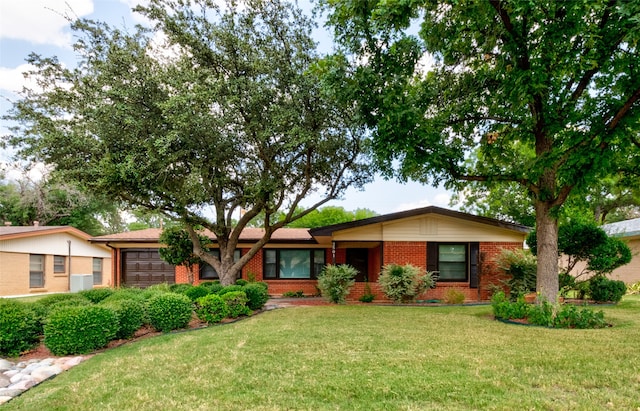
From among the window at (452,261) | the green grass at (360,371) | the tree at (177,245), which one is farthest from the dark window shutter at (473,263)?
the tree at (177,245)

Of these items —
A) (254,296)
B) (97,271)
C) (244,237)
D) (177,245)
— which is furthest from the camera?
(97,271)

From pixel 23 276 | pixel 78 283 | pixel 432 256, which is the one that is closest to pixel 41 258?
pixel 23 276

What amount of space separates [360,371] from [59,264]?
20.6 meters

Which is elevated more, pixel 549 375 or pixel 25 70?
pixel 25 70

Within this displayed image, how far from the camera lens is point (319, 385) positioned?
4227 millimetres

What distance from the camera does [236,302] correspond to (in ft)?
30.6

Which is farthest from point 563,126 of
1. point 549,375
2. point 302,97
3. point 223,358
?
point 223,358

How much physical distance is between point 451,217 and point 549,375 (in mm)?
9104

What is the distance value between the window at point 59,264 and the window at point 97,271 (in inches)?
118

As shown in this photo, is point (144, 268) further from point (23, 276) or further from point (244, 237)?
point (23, 276)

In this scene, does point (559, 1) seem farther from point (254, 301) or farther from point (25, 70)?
point (25, 70)

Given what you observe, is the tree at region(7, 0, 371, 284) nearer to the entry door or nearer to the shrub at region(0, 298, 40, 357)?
the shrub at region(0, 298, 40, 357)

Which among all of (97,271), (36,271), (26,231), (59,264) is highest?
(26,231)

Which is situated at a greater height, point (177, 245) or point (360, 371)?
point (177, 245)
